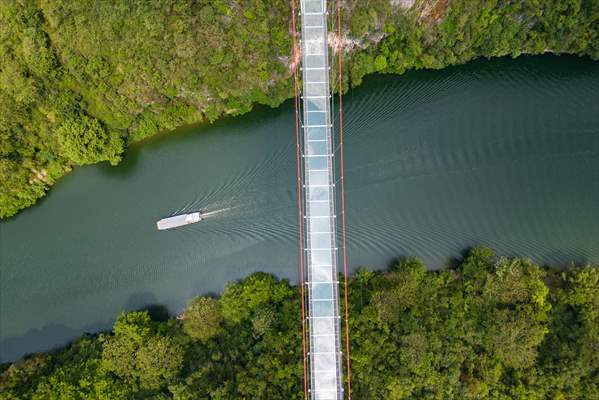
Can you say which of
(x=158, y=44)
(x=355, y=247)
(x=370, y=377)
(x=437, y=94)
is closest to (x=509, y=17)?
(x=437, y=94)

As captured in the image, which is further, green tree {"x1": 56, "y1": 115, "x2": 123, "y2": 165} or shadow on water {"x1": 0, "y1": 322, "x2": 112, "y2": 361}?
shadow on water {"x1": 0, "y1": 322, "x2": 112, "y2": 361}

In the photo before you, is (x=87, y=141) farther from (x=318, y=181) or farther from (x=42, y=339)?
(x=318, y=181)

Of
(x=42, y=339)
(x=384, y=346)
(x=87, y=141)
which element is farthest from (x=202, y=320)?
(x=87, y=141)

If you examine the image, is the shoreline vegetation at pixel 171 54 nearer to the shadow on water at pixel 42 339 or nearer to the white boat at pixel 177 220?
the white boat at pixel 177 220

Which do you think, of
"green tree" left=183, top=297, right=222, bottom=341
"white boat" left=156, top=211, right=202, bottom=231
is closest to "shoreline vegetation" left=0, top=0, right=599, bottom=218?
"white boat" left=156, top=211, right=202, bottom=231

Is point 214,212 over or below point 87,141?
below

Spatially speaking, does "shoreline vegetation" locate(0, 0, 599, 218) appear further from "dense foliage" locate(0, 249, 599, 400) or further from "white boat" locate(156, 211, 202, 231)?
"dense foliage" locate(0, 249, 599, 400)
